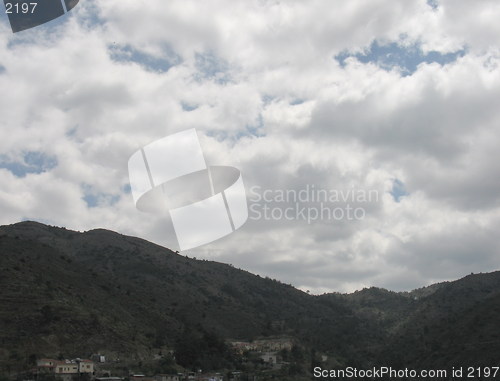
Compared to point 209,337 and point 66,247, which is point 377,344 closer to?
point 209,337

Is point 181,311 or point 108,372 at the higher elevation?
point 181,311

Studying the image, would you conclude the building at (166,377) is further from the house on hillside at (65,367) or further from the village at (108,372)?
the house on hillside at (65,367)

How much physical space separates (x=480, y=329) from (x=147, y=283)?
60.3m

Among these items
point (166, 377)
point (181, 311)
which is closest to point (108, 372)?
point (166, 377)

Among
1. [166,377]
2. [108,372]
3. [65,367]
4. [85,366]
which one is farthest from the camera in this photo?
[166,377]

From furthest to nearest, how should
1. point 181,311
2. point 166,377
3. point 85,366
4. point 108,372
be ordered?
1. point 181,311
2. point 166,377
3. point 108,372
4. point 85,366

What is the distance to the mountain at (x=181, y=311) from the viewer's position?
195ft

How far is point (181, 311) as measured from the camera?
96.5 metres

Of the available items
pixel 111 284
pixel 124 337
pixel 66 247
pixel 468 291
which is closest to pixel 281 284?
pixel 468 291

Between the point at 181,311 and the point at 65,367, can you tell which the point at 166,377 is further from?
the point at 181,311

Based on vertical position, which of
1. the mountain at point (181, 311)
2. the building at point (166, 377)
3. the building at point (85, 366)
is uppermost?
the mountain at point (181, 311)

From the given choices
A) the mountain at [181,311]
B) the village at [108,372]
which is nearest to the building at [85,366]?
the village at [108,372]

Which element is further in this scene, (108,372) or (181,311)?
(181,311)

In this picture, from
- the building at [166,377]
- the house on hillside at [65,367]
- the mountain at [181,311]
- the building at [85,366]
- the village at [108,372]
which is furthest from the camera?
the mountain at [181,311]
